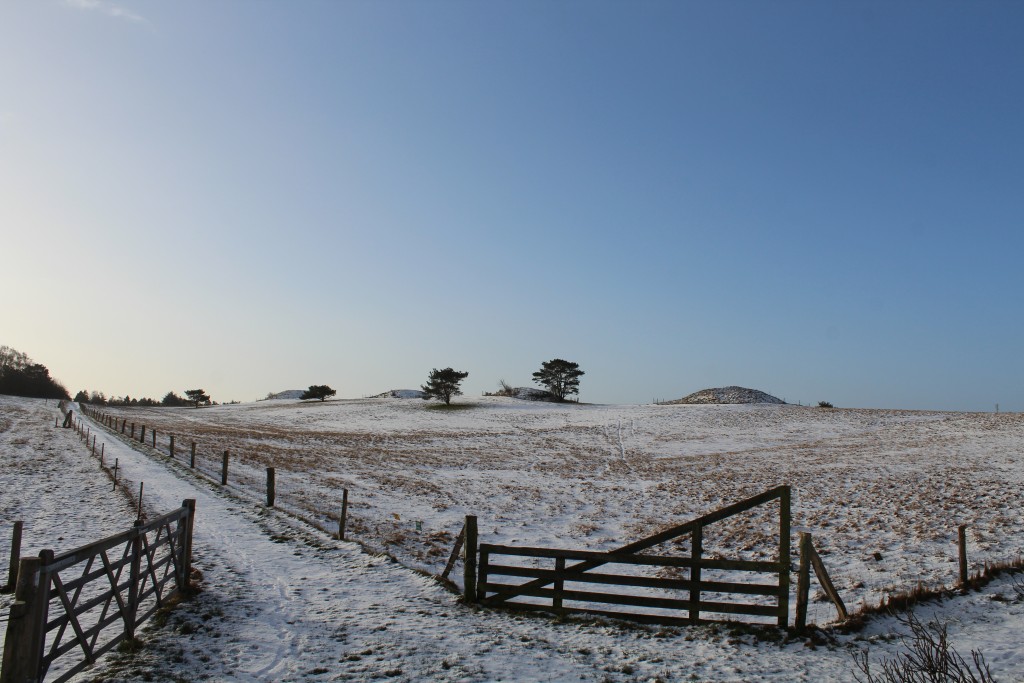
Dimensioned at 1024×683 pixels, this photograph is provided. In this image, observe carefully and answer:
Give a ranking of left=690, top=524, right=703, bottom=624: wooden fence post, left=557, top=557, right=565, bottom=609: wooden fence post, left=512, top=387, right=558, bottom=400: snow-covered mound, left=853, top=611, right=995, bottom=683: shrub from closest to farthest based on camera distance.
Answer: left=853, top=611, right=995, bottom=683: shrub → left=690, top=524, right=703, bottom=624: wooden fence post → left=557, top=557, right=565, bottom=609: wooden fence post → left=512, top=387, right=558, bottom=400: snow-covered mound

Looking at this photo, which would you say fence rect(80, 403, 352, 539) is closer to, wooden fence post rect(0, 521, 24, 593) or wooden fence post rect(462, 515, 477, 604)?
wooden fence post rect(462, 515, 477, 604)

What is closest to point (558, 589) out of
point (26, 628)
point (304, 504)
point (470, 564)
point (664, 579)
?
point (470, 564)

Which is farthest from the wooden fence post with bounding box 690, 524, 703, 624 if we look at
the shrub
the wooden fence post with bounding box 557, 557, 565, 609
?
the shrub

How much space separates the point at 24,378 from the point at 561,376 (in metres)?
111

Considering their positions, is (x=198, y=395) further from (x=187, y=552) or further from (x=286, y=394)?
(x=187, y=552)

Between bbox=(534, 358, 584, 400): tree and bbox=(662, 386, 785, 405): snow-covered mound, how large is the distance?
1970 cm

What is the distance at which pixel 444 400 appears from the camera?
97.2 meters

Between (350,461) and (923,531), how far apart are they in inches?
1123

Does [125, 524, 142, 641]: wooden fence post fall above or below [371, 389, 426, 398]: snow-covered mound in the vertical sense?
below

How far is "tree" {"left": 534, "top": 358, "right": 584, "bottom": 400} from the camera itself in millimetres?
110438

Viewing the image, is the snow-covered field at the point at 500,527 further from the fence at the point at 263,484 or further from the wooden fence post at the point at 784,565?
the wooden fence post at the point at 784,565

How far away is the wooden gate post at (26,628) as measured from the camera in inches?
268

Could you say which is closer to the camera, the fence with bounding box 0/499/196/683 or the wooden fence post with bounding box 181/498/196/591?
the fence with bounding box 0/499/196/683

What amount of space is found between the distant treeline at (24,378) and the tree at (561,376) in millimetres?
103291
